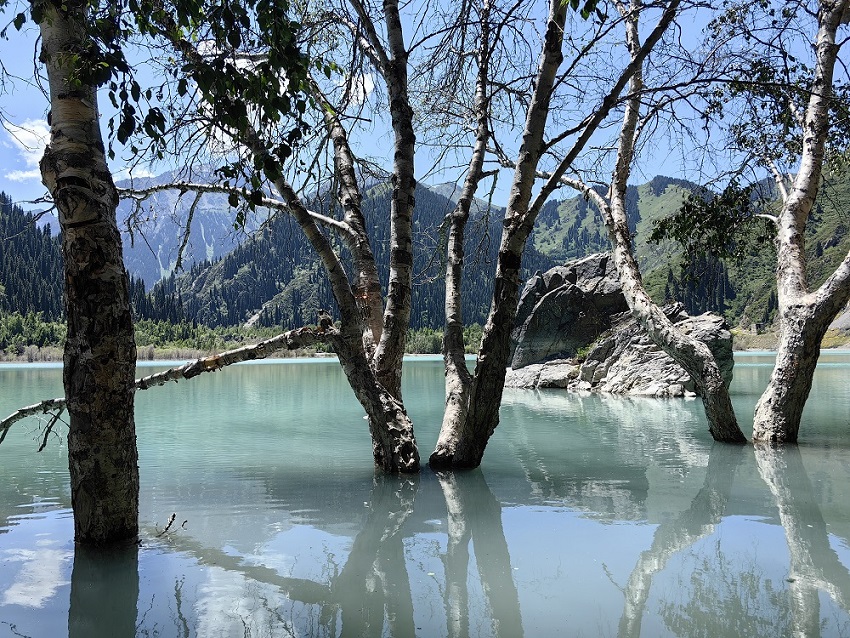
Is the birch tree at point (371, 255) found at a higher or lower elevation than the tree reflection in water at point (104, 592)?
higher

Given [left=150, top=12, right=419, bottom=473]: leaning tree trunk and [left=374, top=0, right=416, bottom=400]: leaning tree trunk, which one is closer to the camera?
[left=150, top=12, right=419, bottom=473]: leaning tree trunk

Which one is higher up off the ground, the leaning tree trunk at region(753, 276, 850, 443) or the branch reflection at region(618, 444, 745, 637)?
the leaning tree trunk at region(753, 276, 850, 443)

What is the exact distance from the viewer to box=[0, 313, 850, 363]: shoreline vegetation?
7588 cm

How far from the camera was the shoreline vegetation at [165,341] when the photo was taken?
7588 centimetres

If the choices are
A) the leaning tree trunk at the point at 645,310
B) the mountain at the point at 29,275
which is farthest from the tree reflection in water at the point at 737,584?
the mountain at the point at 29,275

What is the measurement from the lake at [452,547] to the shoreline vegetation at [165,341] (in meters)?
55.8

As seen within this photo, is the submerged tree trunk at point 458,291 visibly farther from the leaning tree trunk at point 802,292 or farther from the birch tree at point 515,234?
the leaning tree trunk at point 802,292

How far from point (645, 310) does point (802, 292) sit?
2263mm

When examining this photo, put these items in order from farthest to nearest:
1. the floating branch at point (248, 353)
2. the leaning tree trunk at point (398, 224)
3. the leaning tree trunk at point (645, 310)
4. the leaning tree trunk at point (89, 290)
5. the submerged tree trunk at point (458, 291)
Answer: the leaning tree trunk at point (645, 310) → the submerged tree trunk at point (458, 291) → the leaning tree trunk at point (398, 224) → the floating branch at point (248, 353) → the leaning tree trunk at point (89, 290)

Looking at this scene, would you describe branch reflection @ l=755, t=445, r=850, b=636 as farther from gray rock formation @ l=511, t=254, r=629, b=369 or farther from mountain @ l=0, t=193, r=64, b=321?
mountain @ l=0, t=193, r=64, b=321

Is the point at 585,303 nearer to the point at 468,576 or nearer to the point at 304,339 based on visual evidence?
the point at 304,339

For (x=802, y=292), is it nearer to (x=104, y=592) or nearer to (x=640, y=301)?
(x=640, y=301)

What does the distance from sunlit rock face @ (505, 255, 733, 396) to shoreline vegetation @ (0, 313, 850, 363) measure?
35701 mm

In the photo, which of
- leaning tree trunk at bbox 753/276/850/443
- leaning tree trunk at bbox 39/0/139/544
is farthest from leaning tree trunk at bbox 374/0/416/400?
leaning tree trunk at bbox 753/276/850/443
